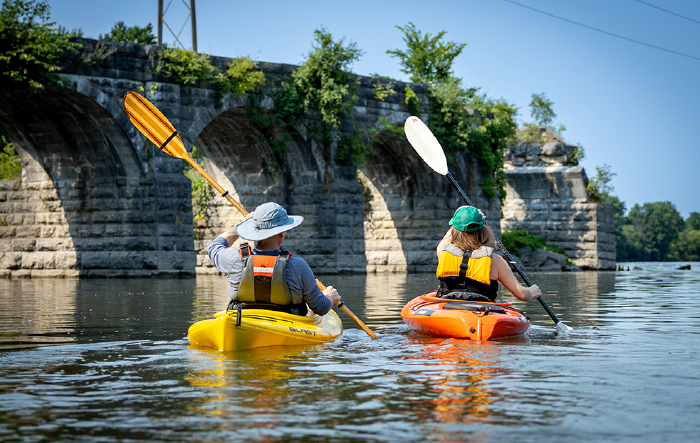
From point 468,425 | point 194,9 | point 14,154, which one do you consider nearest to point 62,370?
point 468,425

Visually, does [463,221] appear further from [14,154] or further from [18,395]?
[14,154]

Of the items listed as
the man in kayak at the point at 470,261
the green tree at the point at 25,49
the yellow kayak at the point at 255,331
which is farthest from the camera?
the green tree at the point at 25,49

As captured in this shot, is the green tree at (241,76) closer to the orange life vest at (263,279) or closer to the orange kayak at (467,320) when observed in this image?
the orange kayak at (467,320)

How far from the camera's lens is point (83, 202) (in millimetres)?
19484

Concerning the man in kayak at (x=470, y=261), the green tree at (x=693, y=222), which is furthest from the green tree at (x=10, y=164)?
the green tree at (x=693, y=222)

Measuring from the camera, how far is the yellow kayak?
5969 millimetres

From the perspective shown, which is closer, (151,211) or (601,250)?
(151,211)

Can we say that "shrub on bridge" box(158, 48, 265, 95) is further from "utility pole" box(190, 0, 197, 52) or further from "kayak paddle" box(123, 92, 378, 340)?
"kayak paddle" box(123, 92, 378, 340)

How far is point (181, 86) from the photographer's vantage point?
19094 mm

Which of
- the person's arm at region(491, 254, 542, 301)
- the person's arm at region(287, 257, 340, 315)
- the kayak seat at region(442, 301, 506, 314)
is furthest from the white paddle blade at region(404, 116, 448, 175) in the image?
the person's arm at region(287, 257, 340, 315)

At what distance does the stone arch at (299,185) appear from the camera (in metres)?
22.2

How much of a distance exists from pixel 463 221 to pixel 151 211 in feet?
41.2

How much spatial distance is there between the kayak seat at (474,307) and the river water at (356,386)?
0.27m

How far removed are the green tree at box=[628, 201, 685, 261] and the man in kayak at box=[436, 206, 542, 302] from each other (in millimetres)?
90280
